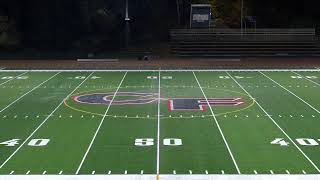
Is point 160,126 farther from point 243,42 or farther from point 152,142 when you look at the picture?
point 243,42

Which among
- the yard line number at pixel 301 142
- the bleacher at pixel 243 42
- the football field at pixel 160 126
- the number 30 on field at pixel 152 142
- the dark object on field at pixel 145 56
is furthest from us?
the bleacher at pixel 243 42

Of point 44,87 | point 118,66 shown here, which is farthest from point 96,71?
point 44,87

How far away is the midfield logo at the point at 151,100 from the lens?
19.0 metres

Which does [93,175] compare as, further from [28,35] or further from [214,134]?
[28,35]

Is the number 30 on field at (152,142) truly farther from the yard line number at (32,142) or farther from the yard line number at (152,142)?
the yard line number at (32,142)

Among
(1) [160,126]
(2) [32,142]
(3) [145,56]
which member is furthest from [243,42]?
(2) [32,142]

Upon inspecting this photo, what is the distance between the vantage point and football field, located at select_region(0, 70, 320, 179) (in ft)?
39.7

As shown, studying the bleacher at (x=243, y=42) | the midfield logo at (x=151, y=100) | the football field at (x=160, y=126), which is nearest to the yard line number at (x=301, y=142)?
the football field at (x=160, y=126)

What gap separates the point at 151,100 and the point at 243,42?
21.0 m

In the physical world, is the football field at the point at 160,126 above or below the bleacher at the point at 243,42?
below

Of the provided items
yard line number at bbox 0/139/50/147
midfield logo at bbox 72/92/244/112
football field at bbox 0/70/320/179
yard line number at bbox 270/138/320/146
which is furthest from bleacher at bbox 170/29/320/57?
yard line number at bbox 0/139/50/147

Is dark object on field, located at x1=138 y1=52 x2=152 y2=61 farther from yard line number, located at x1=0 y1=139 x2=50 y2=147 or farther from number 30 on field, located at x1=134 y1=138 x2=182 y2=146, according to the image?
yard line number, located at x1=0 y1=139 x2=50 y2=147

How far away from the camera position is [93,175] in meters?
11.3

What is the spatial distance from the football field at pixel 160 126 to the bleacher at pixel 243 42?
12.3 meters
